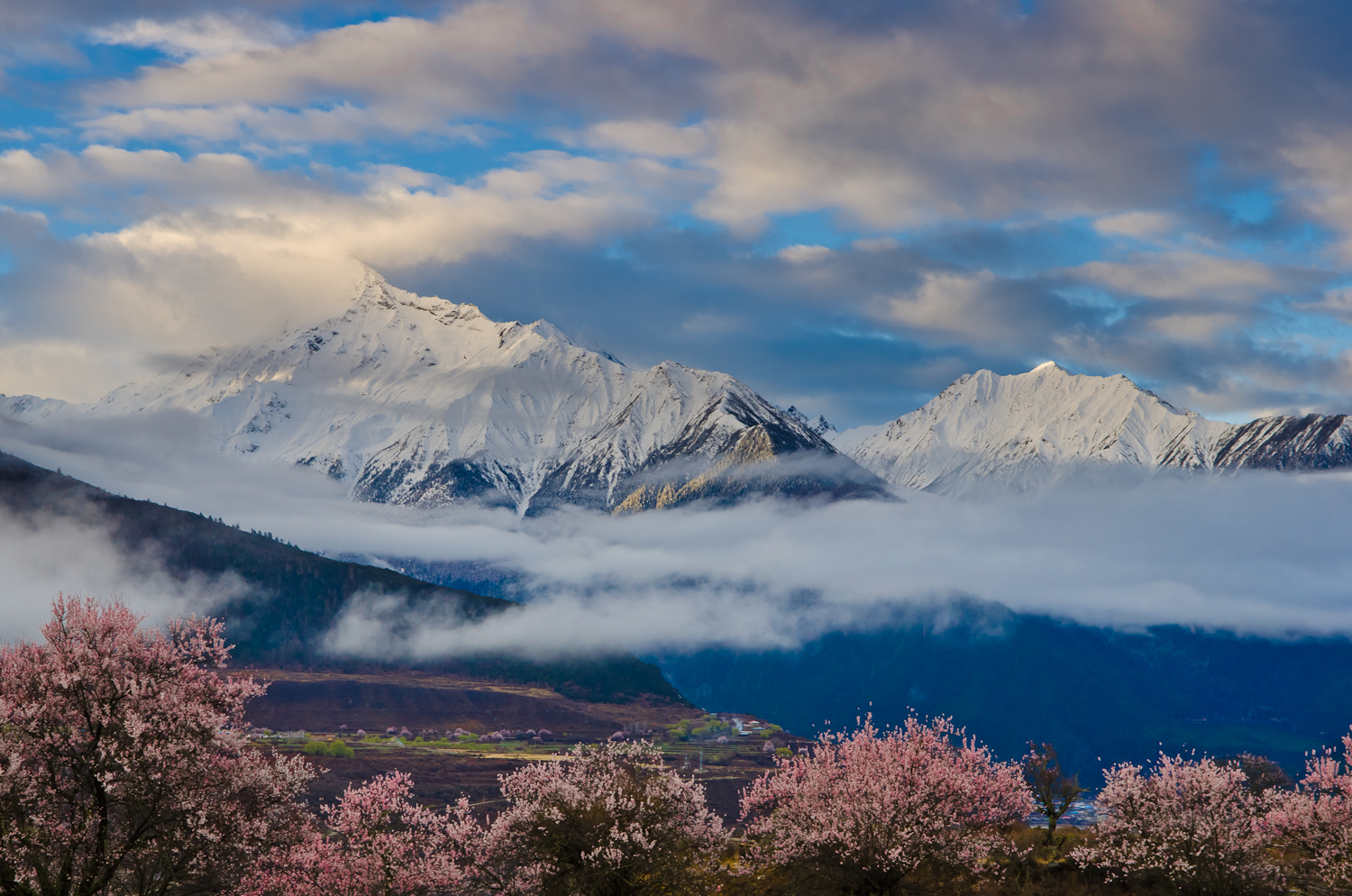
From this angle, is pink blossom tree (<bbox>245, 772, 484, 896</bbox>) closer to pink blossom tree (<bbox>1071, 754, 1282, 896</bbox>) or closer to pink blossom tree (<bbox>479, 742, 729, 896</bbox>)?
pink blossom tree (<bbox>479, 742, 729, 896</bbox>)

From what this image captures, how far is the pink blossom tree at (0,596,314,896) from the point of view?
43.8 meters

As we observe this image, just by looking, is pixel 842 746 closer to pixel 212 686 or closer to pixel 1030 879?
pixel 1030 879

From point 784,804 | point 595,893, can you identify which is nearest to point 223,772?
point 595,893

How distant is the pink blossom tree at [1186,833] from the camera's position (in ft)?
176

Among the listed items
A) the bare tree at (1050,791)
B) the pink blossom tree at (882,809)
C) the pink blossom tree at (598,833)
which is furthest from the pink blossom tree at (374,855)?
the bare tree at (1050,791)

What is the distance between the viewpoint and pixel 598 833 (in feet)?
172

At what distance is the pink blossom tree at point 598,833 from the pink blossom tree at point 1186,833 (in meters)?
23.1

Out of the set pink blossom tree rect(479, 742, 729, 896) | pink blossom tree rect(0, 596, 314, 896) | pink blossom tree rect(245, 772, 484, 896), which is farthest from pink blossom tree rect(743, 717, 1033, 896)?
pink blossom tree rect(0, 596, 314, 896)

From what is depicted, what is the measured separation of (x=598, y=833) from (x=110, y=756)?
71.0 ft

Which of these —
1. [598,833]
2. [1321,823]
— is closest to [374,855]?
[598,833]

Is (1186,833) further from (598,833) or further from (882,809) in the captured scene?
(598,833)

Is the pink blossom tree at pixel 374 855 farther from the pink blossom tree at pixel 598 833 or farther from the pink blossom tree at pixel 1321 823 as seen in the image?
the pink blossom tree at pixel 1321 823

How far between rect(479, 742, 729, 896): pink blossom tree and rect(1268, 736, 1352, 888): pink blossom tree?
1206 inches

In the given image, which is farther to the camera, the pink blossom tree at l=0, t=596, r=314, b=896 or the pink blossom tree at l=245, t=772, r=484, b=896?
the pink blossom tree at l=245, t=772, r=484, b=896
